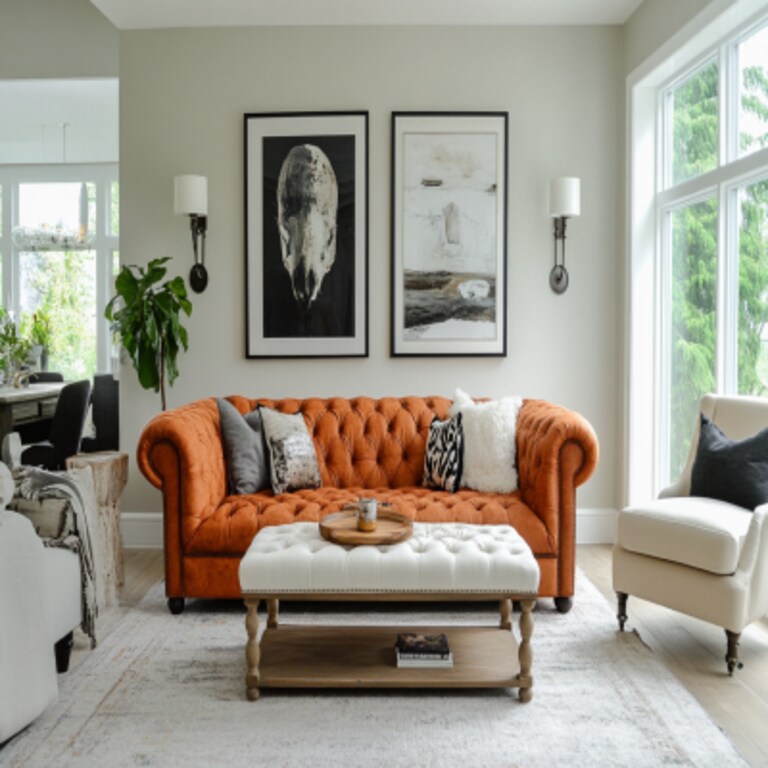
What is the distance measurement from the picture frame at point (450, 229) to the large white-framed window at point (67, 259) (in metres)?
4.68

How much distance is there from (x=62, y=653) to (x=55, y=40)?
4.07m

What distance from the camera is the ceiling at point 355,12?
14.1ft

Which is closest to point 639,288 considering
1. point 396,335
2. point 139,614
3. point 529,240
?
point 529,240

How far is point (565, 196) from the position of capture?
4422 mm

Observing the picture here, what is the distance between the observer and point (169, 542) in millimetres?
3521

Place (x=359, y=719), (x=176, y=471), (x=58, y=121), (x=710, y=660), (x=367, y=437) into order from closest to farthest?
(x=359, y=719) < (x=710, y=660) < (x=176, y=471) < (x=367, y=437) < (x=58, y=121)

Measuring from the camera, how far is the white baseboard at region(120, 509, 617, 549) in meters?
→ 4.74

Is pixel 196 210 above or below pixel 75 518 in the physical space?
above

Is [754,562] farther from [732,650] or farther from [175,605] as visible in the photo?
[175,605]

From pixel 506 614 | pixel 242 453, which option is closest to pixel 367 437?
pixel 242 453

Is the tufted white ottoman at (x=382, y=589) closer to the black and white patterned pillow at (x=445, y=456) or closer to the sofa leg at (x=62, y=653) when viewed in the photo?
the sofa leg at (x=62, y=653)

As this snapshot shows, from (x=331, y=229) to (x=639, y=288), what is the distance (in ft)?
6.04

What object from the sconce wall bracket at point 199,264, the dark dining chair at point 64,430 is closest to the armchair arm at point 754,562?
the sconce wall bracket at point 199,264

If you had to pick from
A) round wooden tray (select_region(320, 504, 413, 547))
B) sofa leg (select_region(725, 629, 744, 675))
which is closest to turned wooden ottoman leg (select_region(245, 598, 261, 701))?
round wooden tray (select_region(320, 504, 413, 547))
